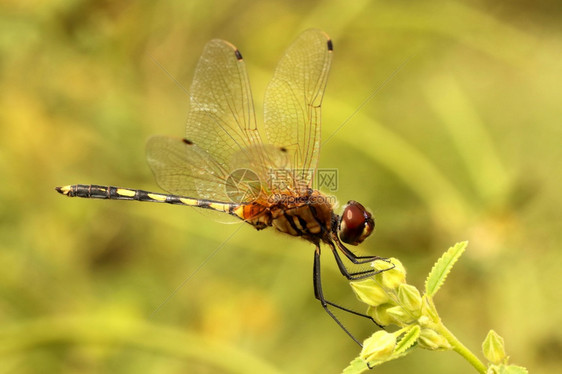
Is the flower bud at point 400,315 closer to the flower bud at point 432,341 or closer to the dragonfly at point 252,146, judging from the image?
the flower bud at point 432,341

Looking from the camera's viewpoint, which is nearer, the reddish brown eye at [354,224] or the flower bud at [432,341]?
the flower bud at [432,341]

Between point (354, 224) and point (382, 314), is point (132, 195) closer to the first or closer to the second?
point (354, 224)

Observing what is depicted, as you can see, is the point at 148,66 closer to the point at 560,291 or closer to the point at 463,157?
the point at 463,157

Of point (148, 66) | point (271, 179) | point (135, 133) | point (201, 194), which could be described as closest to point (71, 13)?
point (148, 66)

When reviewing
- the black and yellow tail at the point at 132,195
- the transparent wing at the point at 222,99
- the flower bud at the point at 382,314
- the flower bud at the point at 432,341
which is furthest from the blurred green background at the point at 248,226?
the flower bud at the point at 432,341

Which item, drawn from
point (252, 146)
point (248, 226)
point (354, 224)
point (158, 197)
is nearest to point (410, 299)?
point (354, 224)

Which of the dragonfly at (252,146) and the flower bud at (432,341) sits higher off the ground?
the dragonfly at (252,146)

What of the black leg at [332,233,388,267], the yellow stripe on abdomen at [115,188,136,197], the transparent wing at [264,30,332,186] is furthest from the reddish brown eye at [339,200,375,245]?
the yellow stripe on abdomen at [115,188,136,197]
